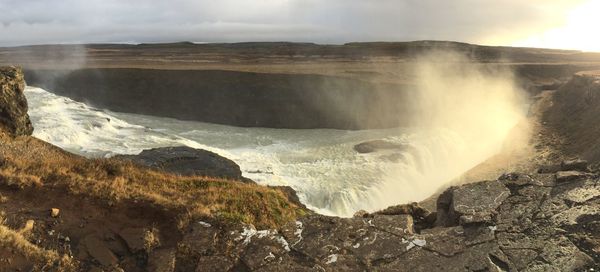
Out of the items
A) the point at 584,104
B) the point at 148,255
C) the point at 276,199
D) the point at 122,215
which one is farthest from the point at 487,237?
the point at 584,104

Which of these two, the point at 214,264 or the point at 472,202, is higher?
the point at 472,202

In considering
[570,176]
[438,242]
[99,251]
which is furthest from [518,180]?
[99,251]

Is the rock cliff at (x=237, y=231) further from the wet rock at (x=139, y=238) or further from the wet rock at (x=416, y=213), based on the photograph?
the wet rock at (x=416, y=213)

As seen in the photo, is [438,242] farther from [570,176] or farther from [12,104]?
[12,104]

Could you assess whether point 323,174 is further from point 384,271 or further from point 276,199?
point 384,271

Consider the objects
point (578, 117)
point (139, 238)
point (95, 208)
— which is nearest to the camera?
point (139, 238)
